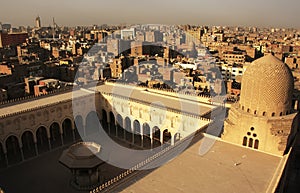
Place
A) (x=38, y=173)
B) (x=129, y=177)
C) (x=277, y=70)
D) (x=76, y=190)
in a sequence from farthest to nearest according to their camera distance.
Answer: (x=38, y=173)
(x=76, y=190)
(x=277, y=70)
(x=129, y=177)

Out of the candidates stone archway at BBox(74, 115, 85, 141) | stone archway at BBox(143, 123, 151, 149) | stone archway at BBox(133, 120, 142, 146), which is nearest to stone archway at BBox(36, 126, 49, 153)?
stone archway at BBox(74, 115, 85, 141)

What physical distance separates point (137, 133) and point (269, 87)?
1913cm

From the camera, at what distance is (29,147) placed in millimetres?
31219

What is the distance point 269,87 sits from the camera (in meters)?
18.0

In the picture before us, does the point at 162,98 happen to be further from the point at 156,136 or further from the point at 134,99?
the point at 156,136

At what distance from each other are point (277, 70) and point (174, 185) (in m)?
10.3

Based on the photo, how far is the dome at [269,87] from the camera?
17828 mm

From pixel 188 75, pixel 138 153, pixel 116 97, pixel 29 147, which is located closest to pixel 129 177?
pixel 138 153

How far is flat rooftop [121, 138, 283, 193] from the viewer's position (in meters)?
14.7

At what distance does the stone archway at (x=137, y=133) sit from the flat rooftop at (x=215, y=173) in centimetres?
1417

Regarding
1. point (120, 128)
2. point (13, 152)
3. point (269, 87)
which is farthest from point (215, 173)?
point (13, 152)

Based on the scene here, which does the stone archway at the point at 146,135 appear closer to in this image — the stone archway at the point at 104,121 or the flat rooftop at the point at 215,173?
the stone archway at the point at 104,121

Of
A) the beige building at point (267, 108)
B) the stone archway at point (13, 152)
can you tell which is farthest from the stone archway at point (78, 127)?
the beige building at point (267, 108)

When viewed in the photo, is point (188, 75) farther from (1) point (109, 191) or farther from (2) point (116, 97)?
(1) point (109, 191)
